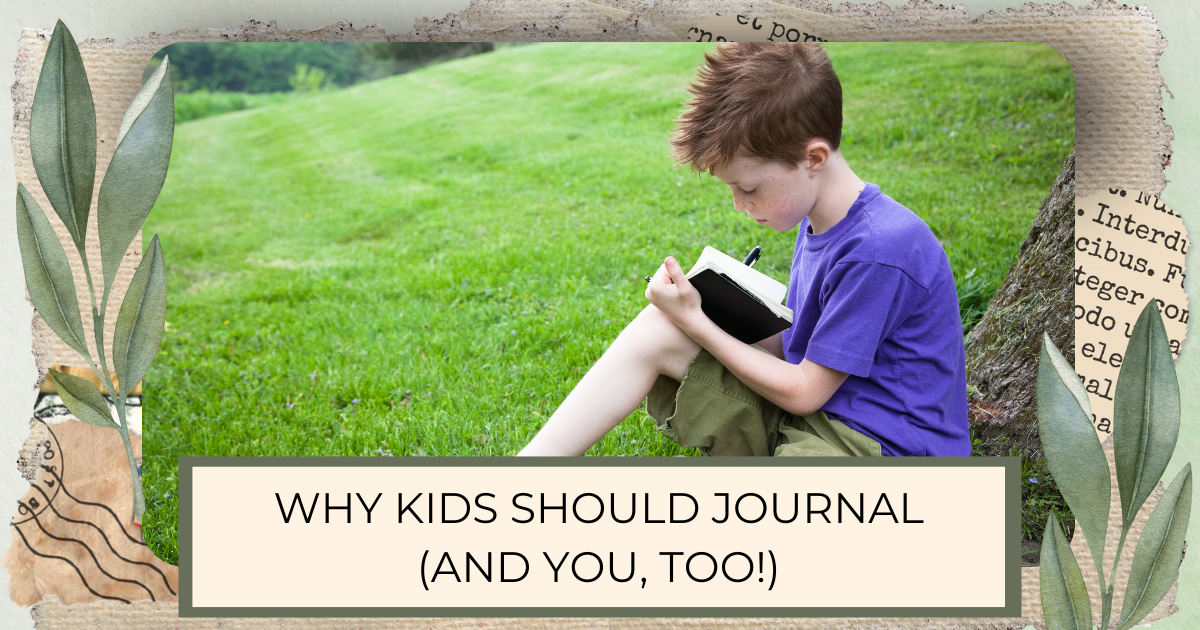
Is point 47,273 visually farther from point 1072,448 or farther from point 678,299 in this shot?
point 1072,448

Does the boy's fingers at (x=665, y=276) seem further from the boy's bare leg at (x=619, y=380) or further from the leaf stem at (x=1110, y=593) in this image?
the leaf stem at (x=1110, y=593)

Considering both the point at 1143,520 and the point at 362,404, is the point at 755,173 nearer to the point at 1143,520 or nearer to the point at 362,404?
the point at 1143,520

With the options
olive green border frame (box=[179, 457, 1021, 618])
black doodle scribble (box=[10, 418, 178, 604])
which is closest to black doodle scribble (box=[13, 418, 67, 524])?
black doodle scribble (box=[10, 418, 178, 604])

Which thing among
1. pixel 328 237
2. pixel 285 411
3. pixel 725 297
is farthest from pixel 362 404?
pixel 328 237

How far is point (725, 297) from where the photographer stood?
1566 mm

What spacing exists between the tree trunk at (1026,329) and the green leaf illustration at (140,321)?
6.66 feet

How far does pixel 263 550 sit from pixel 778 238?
7.83 ft

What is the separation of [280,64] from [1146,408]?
683 centimetres

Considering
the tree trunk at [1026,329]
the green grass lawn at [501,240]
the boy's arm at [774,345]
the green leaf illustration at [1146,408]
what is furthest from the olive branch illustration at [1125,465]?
the green grass lawn at [501,240]

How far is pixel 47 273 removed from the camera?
60.1 inches

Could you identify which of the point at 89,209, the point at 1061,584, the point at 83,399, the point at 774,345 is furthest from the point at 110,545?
the point at 1061,584

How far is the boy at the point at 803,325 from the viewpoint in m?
1.50

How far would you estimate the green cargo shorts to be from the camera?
1568 mm

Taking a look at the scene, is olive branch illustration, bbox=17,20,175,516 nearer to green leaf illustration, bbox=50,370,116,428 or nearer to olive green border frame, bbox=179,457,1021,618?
green leaf illustration, bbox=50,370,116,428
